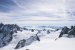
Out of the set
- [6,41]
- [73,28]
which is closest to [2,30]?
[6,41]

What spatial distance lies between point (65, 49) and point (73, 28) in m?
18.8

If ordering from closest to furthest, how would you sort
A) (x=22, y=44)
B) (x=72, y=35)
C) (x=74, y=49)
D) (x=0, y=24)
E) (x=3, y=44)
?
(x=74, y=49), (x=72, y=35), (x=22, y=44), (x=3, y=44), (x=0, y=24)

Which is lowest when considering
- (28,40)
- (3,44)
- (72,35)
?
(3,44)

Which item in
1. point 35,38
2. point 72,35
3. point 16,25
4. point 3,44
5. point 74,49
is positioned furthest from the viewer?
point 16,25

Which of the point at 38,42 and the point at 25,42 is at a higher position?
the point at 25,42

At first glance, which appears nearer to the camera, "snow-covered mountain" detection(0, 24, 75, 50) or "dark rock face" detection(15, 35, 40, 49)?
"snow-covered mountain" detection(0, 24, 75, 50)

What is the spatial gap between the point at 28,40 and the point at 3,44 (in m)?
17.4

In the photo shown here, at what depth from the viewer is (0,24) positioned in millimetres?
68062

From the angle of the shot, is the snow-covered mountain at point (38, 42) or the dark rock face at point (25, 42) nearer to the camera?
the snow-covered mountain at point (38, 42)

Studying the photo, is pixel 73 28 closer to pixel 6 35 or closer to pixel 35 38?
pixel 35 38

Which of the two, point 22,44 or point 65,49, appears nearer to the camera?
point 65,49

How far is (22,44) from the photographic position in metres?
39.3

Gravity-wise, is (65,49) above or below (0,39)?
above

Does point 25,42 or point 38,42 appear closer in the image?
point 38,42
